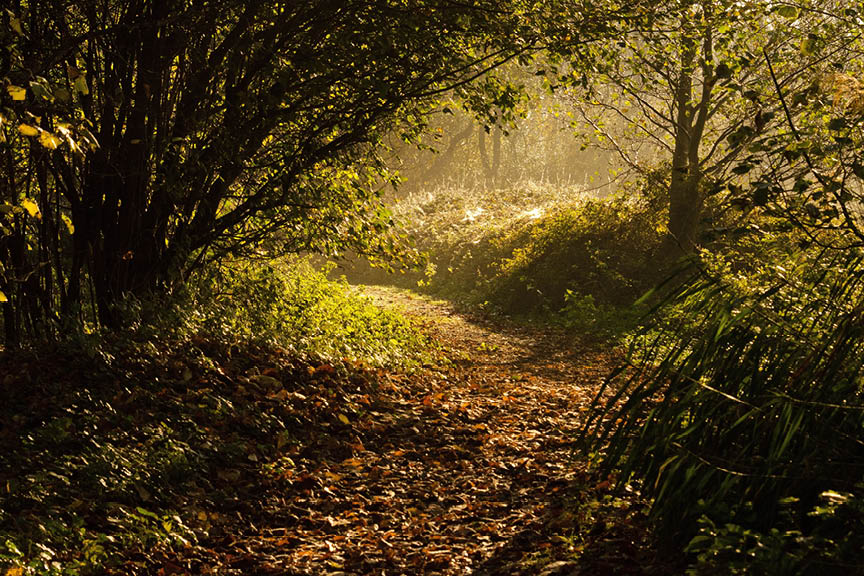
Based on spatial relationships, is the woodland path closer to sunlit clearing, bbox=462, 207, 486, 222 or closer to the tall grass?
the tall grass

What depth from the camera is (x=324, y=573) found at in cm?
432

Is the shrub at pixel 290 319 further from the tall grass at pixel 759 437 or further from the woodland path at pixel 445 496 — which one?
the tall grass at pixel 759 437

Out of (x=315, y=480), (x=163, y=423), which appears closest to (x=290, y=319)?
(x=163, y=423)

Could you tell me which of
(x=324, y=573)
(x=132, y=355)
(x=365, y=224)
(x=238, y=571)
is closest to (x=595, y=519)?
(x=324, y=573)

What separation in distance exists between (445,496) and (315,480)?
108 cm

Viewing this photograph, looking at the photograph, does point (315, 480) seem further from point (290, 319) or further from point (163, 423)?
point (290, 319)

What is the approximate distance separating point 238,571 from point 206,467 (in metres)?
1.26

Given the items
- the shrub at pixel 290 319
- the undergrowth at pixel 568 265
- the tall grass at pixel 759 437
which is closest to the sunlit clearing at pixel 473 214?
the undergrowth at pixel 568 265

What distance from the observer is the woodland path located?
434 centimetres

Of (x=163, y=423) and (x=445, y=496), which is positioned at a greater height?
(x=163, y=423)

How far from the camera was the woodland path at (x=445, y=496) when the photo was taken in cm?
434

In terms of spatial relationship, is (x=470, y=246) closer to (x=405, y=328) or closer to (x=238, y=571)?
(x=405, y=328)

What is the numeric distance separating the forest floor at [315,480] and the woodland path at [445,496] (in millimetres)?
16

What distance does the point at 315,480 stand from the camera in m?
5.71
